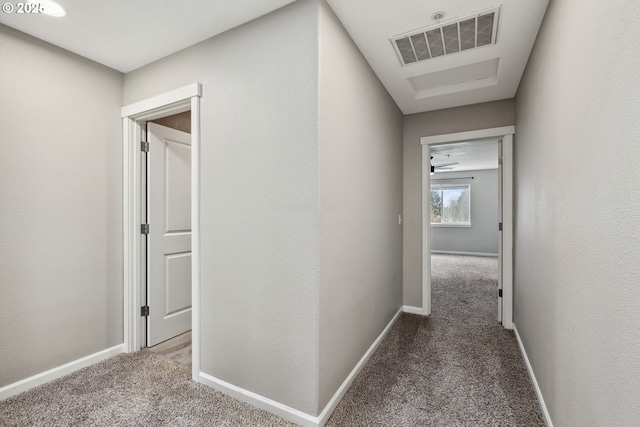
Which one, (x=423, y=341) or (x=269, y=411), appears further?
(x=423, y=341)

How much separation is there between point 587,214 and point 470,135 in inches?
88.8

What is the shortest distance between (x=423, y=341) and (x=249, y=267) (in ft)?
6.18

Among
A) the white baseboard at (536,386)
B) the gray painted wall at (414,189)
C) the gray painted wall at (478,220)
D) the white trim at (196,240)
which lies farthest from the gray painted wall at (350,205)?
the gray painted wall at (478,220)

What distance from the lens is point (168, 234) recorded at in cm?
277

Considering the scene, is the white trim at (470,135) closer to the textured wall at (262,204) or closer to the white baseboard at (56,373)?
the textured wall at (262,204)

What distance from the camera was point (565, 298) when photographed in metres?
1.40

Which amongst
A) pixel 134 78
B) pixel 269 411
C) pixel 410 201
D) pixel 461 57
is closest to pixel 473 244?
pixel 410 201

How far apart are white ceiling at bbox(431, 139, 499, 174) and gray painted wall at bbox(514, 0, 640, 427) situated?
318 centimetres

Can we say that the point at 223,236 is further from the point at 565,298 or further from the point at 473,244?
the point at 473,244

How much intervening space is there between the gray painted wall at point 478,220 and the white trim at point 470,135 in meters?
5.46

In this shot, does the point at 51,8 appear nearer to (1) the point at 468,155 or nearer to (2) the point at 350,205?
(2) the point at 350,205

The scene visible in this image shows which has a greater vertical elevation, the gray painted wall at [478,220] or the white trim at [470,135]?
the white trim at [470,135]

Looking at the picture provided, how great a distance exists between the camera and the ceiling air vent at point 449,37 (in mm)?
1870

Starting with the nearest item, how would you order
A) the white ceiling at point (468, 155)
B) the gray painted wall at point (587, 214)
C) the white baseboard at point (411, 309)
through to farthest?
the gray painted wall at point (587, 214), the white baseboard at point (411, 309), the white ceiling at point (468, 155)
